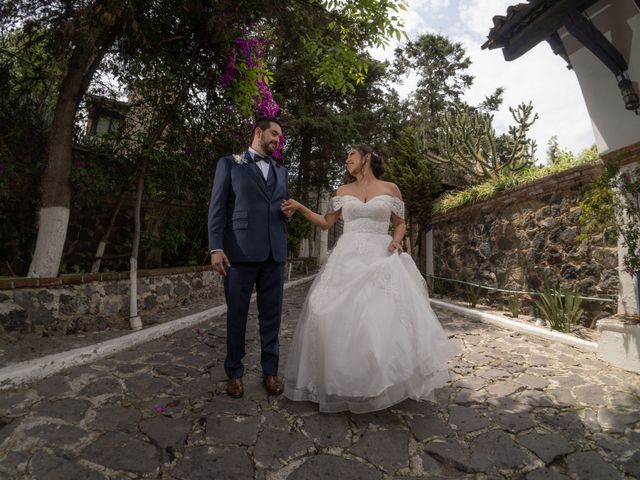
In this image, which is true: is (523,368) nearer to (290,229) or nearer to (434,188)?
(434,188)

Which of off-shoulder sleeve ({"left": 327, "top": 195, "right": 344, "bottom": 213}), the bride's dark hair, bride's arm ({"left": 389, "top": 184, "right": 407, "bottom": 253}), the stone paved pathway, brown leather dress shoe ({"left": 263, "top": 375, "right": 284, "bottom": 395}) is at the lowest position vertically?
the stone paved pathway

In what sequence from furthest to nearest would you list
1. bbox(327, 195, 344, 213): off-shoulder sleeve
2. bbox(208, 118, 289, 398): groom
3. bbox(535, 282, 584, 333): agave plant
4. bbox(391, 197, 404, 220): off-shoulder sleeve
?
bbox(535, 282, 584, 333): agave plant, bbox(327, 195, 344, 213): off-shoulder sleeve, bbox(391, 197, 404, 220): off-shoulder sleeve, bbox(208, 118, 289, 398): groom

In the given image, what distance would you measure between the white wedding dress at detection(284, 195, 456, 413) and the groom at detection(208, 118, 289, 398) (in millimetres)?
289

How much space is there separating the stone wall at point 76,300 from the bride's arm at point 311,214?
9.86 ft

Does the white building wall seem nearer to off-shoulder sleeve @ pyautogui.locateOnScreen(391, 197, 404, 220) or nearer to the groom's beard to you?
off-shoulder sleeve @ pyautogui.locateOnScreen(391, 197, 404, 220)

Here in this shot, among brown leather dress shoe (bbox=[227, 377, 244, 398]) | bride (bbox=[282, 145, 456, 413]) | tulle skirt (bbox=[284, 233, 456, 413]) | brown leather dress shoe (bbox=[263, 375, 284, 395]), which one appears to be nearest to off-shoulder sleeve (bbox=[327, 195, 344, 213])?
bride (bbox=[282, 145, 456, 413])

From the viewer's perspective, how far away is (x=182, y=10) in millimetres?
4504

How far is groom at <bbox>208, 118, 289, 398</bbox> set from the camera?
2.92 metres

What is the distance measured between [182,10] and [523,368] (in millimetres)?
5919

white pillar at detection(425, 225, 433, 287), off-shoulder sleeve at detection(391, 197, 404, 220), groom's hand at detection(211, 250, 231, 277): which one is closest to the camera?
groom's hand at detection(211, 250, 231, 277)

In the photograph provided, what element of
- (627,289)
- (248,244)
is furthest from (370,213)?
(627,289)

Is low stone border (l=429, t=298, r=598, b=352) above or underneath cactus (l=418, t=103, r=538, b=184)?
underneath

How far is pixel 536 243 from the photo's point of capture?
24.2 ft

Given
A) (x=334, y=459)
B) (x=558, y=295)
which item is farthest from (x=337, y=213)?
(x=558, y=295)
